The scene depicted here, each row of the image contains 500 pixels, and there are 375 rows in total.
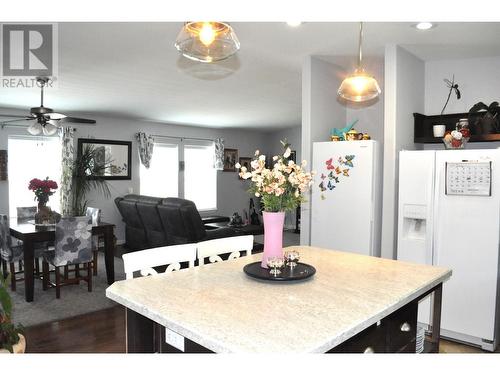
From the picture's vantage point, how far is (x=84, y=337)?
3109mm

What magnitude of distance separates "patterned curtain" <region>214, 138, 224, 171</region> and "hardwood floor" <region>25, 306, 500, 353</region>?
5.29 m

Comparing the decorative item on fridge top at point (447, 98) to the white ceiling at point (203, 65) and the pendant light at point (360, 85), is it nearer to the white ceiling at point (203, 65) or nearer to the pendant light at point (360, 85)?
the white ceiling at point (203, 65)

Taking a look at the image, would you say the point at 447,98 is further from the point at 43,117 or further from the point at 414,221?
the point at 43,117

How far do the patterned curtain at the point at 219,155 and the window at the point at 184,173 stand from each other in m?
0.11

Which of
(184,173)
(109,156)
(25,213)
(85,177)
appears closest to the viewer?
(25,213)

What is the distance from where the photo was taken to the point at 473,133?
3.62m

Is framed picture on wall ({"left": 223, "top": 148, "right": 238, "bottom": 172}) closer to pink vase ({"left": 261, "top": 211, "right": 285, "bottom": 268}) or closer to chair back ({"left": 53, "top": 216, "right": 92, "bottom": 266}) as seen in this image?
chair back ({"left": 53, "top": 216, "right": 92, "bottom": 266})

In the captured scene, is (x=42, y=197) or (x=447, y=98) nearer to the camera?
(x=447, y=98)

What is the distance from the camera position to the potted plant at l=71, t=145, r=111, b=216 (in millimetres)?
6371

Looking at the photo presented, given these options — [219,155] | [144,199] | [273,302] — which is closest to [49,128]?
[144,199]

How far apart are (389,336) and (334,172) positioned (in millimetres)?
2182
